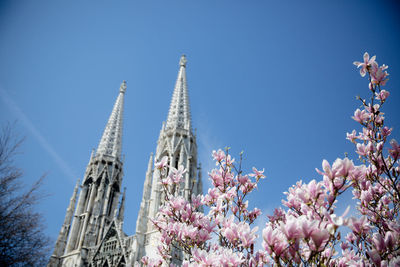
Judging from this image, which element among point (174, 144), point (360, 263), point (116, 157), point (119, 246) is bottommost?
point (360, 263)

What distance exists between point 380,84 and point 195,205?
257 centimetres

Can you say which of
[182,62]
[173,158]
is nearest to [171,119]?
[173,158]

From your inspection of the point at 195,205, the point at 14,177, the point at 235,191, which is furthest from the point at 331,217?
A: the point at 14,177

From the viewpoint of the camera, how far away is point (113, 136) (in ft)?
96.9

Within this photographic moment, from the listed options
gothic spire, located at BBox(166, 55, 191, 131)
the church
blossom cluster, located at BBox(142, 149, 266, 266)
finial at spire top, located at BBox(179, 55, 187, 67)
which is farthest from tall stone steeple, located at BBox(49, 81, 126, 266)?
blossom cluster, located at BBox(142, 149, 266, 266)

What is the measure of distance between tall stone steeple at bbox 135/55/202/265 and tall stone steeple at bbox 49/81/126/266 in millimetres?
5845

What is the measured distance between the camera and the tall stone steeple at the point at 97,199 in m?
21.1

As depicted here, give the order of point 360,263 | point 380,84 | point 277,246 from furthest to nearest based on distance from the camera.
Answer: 1. point 380,84
2. point 360,263
3. point 277,246

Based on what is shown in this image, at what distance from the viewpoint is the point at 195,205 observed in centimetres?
357

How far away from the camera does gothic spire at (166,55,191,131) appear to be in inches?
981

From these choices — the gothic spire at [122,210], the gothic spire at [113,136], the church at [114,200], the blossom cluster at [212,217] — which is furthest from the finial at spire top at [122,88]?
the blossom cluster at [212,217]

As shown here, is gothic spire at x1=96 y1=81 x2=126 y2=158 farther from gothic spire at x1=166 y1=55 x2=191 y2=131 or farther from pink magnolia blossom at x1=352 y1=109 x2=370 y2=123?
pink magnolia blossom at x1=352 y1=109 x2=370 y2=123

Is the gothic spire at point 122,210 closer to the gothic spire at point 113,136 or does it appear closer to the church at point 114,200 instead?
the church at point 114,200

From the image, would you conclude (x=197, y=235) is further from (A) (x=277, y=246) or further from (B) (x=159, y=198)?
(B) (x=159, y=198)
